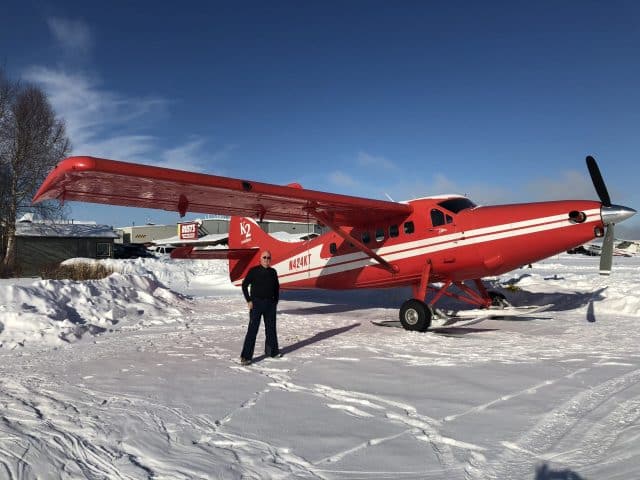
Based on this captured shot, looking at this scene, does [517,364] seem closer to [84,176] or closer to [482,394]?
[482,394]

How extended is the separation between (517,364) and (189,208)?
7744 mm

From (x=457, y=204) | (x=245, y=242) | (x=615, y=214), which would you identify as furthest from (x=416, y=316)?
(x=245, y=242)

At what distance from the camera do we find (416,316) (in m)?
9.02

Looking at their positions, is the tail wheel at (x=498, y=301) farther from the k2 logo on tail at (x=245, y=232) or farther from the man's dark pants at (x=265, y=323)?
the k2 logo on tail at (x=245, y=232)

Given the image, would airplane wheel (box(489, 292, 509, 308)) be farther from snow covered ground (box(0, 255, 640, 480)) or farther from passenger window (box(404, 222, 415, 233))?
passenger window (box(404, 222, 415, 233))

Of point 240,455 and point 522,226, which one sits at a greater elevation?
point 522,226

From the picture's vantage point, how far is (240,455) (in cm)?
303

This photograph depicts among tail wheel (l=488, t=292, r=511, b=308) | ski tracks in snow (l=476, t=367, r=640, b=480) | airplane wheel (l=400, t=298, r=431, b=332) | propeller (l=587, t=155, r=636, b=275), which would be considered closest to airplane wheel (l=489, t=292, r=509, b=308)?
tail wheel (l=488, t=292, r=511, b=308)

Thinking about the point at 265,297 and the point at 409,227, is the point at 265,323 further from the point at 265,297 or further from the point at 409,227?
the point at 409,227

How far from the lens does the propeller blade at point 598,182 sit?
8559 mm

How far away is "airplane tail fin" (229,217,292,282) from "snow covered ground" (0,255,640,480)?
17.5ft

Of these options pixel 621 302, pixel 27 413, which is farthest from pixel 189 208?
pixel 621 302

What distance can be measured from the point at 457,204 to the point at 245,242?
25.4ft

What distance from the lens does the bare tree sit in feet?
84.8
